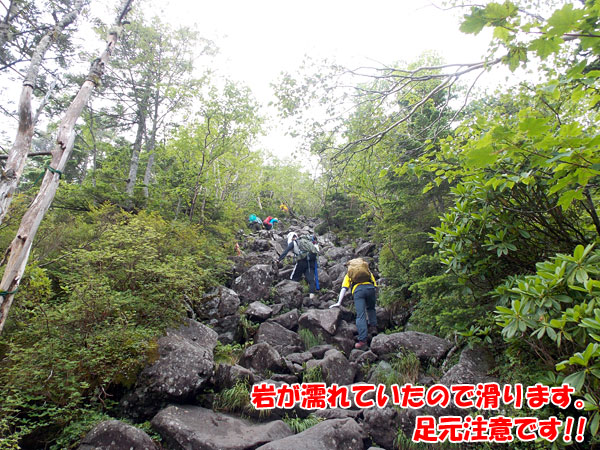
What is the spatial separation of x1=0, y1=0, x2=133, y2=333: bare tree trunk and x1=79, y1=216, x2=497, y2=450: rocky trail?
1.99 meters

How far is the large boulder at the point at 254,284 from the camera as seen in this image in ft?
30.1

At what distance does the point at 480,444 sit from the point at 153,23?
71.5 ft

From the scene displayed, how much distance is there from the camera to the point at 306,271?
1098 cm

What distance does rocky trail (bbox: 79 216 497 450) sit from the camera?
3830 mm

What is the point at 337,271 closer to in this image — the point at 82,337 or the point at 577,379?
the point at 82,337

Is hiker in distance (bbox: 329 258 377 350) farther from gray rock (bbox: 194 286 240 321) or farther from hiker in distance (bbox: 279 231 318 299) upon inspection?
gray rock (bbox: 194 286 240 321)

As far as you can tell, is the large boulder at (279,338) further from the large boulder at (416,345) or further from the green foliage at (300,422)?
the green foliage at (300,422)

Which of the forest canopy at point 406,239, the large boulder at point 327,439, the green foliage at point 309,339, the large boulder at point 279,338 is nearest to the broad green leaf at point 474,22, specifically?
the forest canopy at point 406,239

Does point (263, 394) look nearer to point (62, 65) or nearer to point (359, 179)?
point (359, 179)

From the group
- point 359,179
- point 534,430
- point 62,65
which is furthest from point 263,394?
point 62,65

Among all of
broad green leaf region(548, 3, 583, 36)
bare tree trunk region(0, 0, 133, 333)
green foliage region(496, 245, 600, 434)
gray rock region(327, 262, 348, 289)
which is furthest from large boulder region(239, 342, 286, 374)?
gray rock region(327, 262, 348, 289)

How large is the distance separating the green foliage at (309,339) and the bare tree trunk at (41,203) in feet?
19.0

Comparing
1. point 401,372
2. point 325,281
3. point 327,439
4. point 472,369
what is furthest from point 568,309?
point 325,281

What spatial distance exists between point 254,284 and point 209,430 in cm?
549
